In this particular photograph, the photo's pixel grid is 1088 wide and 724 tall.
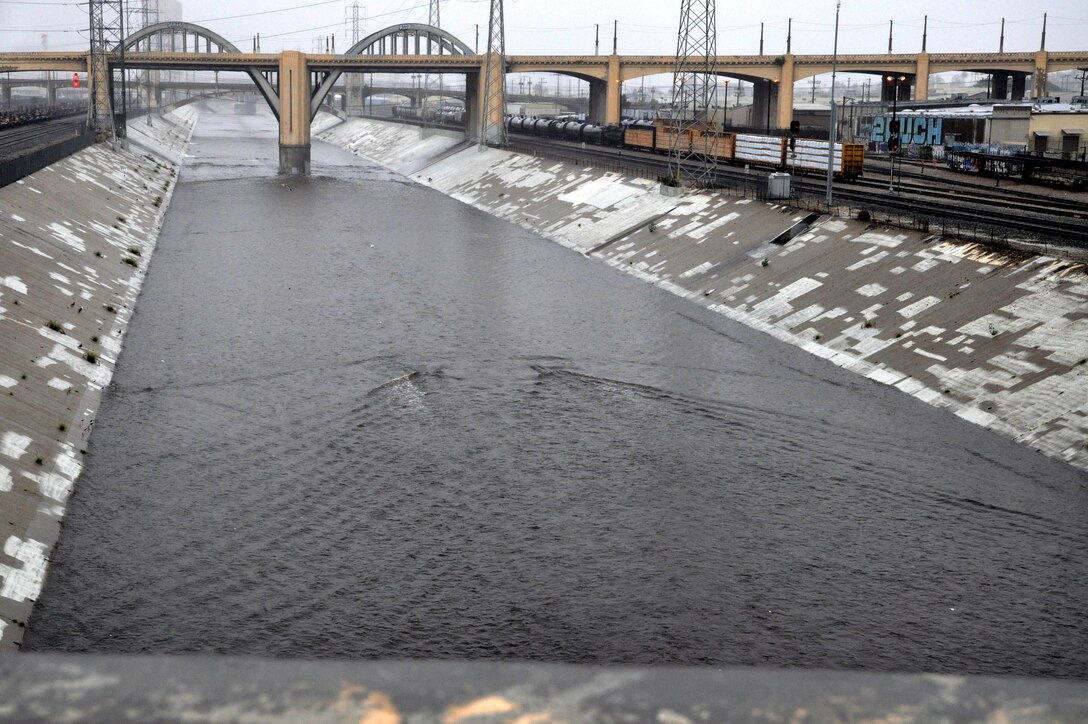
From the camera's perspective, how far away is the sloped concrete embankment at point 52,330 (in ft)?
69.3

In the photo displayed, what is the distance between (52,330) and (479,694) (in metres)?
34.8

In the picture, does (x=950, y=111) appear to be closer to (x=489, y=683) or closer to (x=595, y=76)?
(x=595, y=76)

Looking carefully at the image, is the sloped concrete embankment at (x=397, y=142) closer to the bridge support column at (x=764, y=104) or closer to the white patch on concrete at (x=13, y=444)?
the bridge support column at (x=764, y=104)

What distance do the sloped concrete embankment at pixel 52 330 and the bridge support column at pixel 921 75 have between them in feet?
Answer: 260

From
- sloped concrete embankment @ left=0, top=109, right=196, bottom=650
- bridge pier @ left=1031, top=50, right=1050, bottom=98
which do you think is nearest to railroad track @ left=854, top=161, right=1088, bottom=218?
sloped concrete embankment @ left=0, top=109, right=196, bottom=650

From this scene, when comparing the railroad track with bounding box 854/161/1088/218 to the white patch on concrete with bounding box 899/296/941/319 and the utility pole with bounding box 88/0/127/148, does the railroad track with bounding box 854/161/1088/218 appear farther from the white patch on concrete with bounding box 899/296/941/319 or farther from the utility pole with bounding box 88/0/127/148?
the utility pole with bounding box 88/0/127/148

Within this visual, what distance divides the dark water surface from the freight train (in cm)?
2661

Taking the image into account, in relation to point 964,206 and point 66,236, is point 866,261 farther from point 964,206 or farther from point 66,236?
point 66,236

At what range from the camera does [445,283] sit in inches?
1892

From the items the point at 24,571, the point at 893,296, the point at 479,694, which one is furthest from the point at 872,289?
the point at 479,694

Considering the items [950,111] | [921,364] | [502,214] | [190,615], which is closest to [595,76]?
[950,111]

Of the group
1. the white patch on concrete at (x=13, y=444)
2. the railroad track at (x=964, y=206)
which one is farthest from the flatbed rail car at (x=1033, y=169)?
the white patch on concrete at (x=13, y=444)

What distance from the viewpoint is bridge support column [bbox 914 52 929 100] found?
376 feet

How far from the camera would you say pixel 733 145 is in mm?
77375
